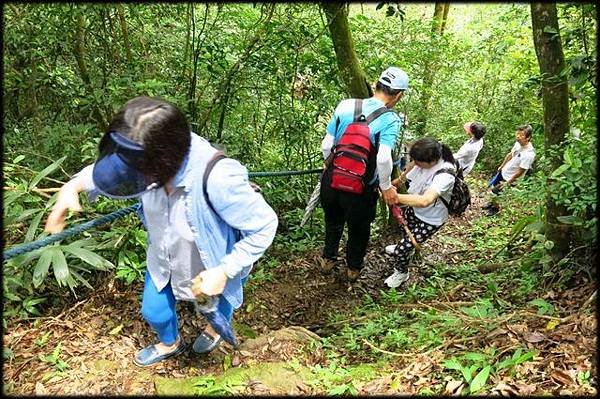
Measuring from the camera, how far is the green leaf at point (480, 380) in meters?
2.32

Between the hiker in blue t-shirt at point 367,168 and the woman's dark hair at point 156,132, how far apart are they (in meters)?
2.25

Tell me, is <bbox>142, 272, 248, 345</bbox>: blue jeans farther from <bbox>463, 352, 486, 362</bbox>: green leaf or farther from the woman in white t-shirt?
the woman in white t-shirt

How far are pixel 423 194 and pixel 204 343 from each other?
2334 mm

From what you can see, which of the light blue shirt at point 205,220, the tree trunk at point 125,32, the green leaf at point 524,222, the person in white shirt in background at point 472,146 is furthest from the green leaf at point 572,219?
the person in white shirt in background at point 472,146

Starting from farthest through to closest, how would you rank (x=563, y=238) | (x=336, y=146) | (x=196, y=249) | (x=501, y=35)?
(x=501, y=35)
(x=336, y=146)
(x=563, y=238)
(x=196, y=249)

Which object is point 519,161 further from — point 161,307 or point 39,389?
point 39,389

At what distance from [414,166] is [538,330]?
7.47ft

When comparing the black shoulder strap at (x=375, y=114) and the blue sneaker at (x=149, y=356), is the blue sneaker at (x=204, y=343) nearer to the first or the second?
the blue sneaker at (x=149, y=356)

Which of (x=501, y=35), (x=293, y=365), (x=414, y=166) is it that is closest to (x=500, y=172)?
(x=501, y=35)

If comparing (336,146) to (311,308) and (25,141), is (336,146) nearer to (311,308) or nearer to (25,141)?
(311,308)

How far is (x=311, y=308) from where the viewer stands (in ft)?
14.8

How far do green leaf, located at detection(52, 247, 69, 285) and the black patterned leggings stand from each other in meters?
2.91

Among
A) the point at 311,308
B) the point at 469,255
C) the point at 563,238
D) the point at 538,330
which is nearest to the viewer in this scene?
the point at 538,330

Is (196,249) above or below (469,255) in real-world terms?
above
